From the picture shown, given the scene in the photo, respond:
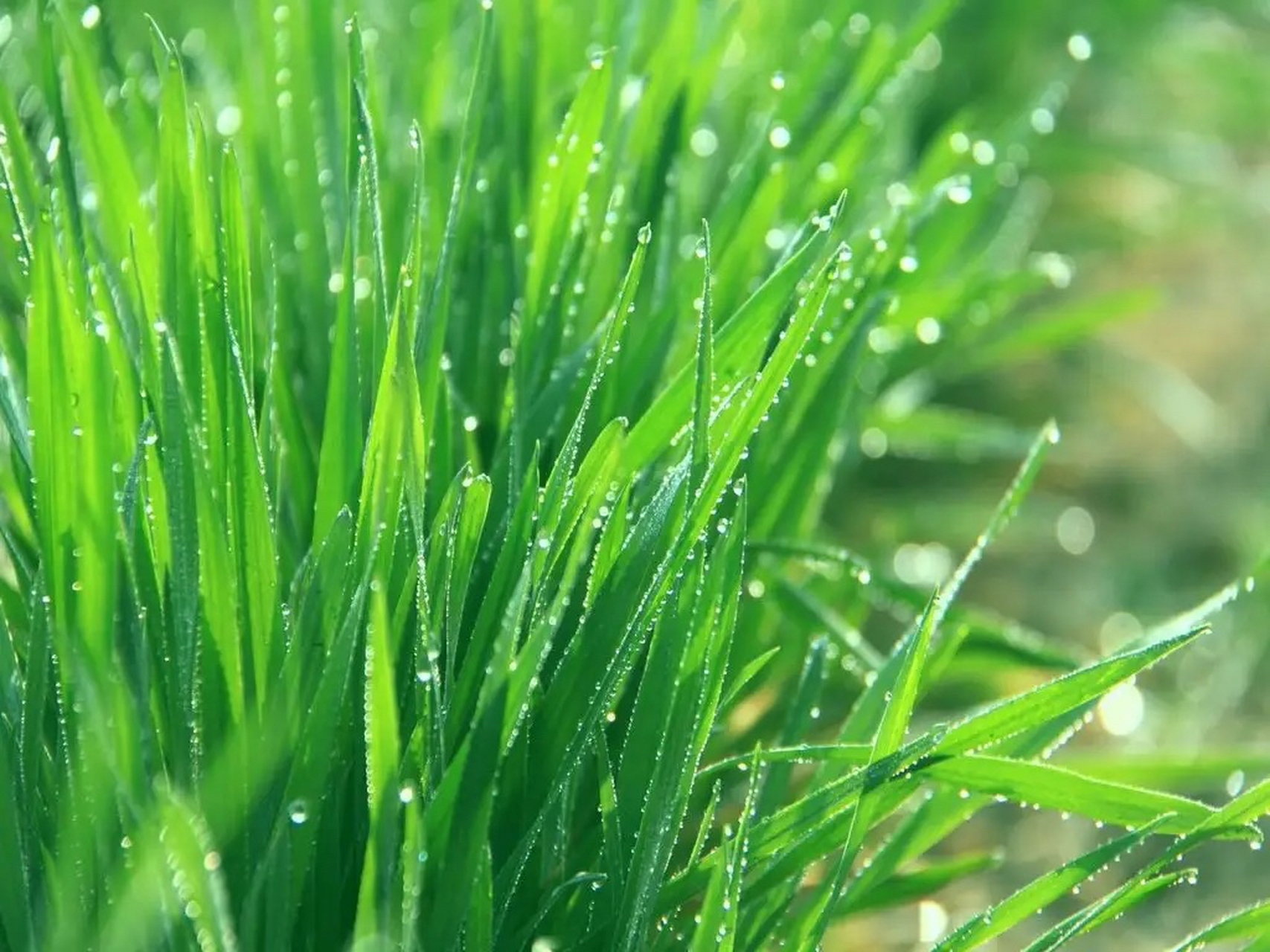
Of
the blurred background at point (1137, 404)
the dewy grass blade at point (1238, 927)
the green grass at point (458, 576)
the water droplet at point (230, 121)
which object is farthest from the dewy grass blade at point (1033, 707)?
the water droplet at point (230, 121)

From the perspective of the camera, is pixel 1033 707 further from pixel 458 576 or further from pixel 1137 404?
pixel 1137 404

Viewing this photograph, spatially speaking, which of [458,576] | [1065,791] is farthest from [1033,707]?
[458,576]

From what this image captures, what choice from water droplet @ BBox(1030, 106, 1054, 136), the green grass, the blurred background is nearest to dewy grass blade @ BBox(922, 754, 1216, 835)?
the green grass

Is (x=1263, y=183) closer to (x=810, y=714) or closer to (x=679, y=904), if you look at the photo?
(x=810, y=714)

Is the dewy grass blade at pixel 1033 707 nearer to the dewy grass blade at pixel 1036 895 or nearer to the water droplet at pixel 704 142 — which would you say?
the dewy grass blade at pixel 1036 895

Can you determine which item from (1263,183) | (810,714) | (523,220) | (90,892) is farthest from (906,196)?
(1263,183)
